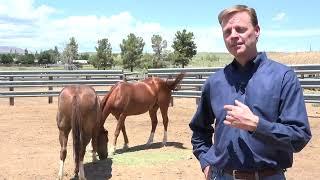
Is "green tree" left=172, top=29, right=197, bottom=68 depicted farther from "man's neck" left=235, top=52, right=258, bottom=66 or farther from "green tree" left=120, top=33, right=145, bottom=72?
"man's neck" left=235, top=52, right=258, bottom=66

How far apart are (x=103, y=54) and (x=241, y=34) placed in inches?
2760

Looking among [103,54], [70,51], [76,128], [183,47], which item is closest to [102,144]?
[76,128]

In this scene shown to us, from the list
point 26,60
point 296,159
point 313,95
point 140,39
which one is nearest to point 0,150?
point 296,159

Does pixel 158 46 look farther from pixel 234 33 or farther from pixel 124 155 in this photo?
pixel 234 33

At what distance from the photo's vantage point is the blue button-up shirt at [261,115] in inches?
98.7

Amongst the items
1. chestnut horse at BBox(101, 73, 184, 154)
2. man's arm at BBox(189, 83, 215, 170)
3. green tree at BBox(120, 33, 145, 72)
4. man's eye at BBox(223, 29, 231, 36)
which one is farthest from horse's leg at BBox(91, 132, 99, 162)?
green tree at BBox(120, 33, 145, 72)

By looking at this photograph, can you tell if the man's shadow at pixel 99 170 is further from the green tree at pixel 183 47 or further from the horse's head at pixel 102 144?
the green tree at pixel 183 47

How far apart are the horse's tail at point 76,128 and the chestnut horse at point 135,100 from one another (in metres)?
1.78

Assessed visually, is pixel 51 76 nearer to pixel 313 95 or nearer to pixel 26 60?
pixel 313 95

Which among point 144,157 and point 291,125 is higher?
point 291,125

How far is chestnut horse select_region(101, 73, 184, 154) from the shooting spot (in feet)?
32.5

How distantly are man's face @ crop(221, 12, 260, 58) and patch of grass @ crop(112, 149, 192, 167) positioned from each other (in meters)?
5.84

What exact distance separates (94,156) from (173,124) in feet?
15.3

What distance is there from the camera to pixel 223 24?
286cm
